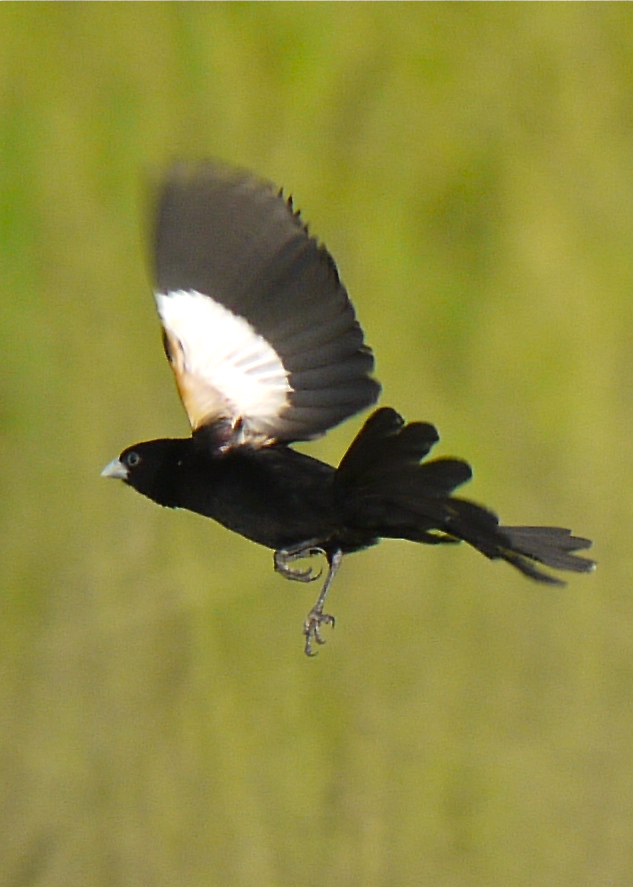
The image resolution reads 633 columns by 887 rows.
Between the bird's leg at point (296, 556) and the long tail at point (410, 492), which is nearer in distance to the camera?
the long tail at point (410, 492)

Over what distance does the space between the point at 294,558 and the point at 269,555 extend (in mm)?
1664

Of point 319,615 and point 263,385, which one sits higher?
point 263,385

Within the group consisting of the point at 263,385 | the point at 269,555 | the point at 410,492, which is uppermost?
the point at 269,555

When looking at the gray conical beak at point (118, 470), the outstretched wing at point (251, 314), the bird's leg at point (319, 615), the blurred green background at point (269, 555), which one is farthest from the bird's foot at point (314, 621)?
the blurred green background at point (269, 555)

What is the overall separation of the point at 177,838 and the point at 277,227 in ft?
6.62

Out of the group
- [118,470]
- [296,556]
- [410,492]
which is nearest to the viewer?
[410,492]

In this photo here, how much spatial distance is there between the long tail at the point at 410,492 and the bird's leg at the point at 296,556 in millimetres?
107

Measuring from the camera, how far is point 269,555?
431 cm

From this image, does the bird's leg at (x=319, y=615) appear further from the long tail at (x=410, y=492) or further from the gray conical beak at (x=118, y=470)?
the gray conical beak at (x=118, y=470)

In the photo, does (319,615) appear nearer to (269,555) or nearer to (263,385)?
(263,385)

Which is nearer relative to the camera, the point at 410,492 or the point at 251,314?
the point at 410,492

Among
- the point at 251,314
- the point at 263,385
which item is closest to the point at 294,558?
the point at 263,385

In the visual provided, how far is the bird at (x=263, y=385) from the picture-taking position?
2.58m

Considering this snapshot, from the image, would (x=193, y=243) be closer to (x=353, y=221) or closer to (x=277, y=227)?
(x=277, y=227)
